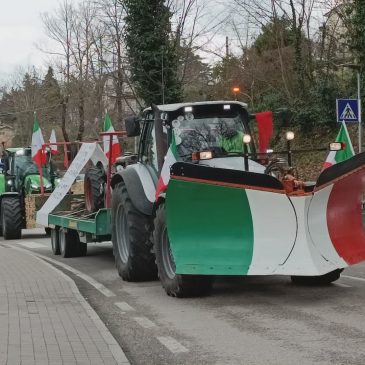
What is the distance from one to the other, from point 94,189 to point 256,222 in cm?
568

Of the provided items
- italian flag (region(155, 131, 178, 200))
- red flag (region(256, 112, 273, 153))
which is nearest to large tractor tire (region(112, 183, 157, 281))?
italian flag (region(155, 131, 178, 200))

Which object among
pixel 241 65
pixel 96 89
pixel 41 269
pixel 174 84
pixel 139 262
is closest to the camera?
pixel 139 262

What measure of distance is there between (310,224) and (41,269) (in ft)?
19.5

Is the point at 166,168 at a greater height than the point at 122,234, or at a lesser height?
greater

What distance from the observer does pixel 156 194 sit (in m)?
9.33

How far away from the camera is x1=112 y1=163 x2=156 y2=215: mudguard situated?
9.67 metres

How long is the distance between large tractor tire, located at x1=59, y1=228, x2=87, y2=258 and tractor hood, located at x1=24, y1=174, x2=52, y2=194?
5.92 metres

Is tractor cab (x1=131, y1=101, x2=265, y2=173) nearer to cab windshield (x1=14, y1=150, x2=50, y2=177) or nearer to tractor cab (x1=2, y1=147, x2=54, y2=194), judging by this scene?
tractor cab (x1=2, y1=147, x2=54, y2=194)

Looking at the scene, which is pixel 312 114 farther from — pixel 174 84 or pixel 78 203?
pixel 78 203

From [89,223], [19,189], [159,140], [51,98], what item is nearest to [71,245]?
[89,223]

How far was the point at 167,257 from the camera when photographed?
877cm

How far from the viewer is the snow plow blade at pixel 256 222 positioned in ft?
25.2

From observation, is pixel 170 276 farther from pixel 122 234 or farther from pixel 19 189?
pixel 19 189

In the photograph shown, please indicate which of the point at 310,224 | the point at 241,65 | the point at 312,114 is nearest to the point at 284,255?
the point at 310,224
